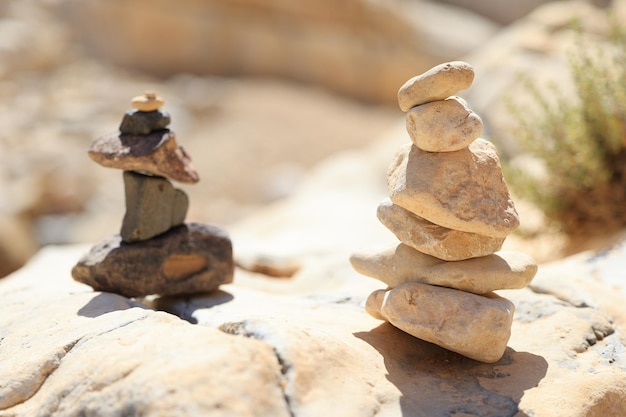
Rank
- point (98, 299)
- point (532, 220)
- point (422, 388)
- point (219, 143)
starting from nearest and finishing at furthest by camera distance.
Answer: point (422, 388) → point (98, 299) → point (532, 220) → point (219, 143)

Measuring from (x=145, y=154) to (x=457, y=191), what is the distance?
1477 mm

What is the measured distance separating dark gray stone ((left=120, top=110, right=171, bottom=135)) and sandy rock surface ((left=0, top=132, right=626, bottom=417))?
0.80 meters

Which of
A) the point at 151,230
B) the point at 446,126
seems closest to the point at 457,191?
the point at 446,126

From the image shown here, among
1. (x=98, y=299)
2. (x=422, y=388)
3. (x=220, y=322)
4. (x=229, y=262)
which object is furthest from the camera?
(x=229, y=262)

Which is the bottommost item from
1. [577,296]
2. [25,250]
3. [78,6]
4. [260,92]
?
[25,250]

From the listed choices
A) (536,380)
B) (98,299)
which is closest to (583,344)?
(536,380)

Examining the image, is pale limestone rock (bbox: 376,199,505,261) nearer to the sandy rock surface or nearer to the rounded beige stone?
the sandy rock surface

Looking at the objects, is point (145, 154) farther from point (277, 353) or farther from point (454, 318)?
point (454, 318)

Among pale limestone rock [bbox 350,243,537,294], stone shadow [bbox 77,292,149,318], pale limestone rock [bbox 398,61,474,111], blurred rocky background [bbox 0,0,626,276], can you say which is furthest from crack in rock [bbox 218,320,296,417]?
blurred rocky background [bbox 0,0,626,276]

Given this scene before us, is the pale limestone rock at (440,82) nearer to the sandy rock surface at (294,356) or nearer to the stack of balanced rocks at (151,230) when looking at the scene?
the sandy rock surface at (294,356)

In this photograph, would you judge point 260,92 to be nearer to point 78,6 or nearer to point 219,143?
point 219,143

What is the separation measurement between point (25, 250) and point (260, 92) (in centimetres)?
742

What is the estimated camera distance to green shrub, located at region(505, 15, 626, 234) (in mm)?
4422

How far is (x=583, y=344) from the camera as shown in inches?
117
